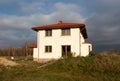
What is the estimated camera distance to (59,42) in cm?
3712

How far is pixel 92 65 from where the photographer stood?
→ 23266mm

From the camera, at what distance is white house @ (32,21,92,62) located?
36.4m

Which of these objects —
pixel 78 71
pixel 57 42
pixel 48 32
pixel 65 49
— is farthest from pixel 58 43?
pixel 78 71

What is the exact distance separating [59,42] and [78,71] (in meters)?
15.1

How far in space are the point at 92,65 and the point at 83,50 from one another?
13959 millimetres

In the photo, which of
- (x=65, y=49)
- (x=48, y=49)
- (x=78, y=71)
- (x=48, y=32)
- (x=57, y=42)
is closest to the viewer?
(x=78, y=71)

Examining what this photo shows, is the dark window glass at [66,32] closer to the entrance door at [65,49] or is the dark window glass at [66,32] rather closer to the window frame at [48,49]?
the entrance door at [65,49]

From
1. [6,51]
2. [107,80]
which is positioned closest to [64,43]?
[107,80]

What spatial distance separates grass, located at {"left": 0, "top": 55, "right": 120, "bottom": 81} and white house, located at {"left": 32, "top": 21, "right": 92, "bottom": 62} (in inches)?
442

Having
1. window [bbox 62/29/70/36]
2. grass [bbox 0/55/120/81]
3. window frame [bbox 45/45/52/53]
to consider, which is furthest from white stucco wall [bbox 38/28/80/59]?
grass [bbox 0/55/120/81]

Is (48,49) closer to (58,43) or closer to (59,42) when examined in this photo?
(58,43)

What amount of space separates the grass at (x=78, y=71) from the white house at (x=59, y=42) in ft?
36.8

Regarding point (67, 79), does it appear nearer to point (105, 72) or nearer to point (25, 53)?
point (105, 72)

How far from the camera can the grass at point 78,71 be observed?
19062mm
